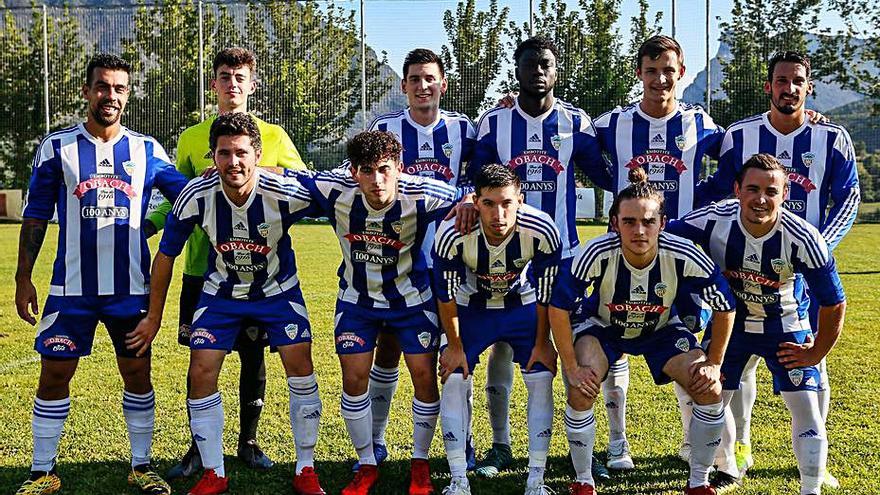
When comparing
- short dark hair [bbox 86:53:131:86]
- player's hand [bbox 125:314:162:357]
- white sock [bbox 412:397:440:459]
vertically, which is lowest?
white sock [bbox 412:397:440:459]

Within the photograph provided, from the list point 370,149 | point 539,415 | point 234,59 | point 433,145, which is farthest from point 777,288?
point 234,59

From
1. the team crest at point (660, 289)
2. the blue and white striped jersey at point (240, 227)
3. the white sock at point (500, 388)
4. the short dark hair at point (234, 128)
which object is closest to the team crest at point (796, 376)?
the team crest at point (660, 289)

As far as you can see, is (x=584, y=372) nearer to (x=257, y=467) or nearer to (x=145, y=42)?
(x=257, y=467)

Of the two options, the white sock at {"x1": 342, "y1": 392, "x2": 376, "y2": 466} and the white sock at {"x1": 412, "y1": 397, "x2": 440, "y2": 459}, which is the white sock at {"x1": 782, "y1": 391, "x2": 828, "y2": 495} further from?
the white sock at {"x1": 342, "y1": 392, "x2": 376, "y2": 466}

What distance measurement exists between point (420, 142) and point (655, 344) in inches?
70.3

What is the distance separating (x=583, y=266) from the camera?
402 centimetres

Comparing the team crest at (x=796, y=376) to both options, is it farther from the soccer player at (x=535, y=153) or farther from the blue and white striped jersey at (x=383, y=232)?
the blue and white striped jersey at (x=383, y=232)

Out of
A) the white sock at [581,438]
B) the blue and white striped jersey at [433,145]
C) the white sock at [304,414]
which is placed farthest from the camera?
the blue and white striped jersey at [433,145]

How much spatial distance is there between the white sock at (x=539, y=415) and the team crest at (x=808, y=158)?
6.15 ft

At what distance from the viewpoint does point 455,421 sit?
4.10 meters

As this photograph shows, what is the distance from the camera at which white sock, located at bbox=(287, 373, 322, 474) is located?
13.8ft

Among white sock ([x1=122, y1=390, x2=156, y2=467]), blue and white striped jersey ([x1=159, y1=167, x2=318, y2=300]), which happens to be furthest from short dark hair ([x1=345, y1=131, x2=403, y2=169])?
white sock ([x1=122, y1=390, x2=156, y2=467])

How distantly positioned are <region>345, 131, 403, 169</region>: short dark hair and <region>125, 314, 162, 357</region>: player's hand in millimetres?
1307

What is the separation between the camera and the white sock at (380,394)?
469 cm
